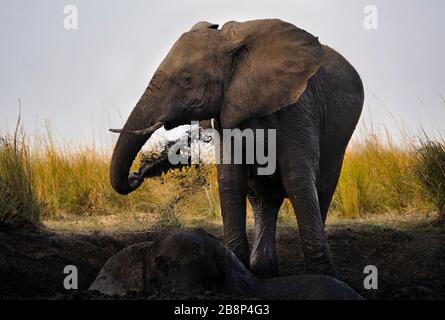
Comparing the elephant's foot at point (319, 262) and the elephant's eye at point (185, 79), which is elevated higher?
the elephant's eye at point (185, 79)

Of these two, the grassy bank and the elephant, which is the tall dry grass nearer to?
the grassy bank

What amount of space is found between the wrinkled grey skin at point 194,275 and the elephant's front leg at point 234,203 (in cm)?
109

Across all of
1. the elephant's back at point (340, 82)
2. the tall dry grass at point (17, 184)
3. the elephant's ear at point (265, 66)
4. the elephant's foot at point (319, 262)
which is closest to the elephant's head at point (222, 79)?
the elephant's ear at point (265, 66)

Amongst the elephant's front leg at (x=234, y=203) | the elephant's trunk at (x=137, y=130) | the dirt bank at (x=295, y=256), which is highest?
the elephant's trunk at (x=137, y=130)

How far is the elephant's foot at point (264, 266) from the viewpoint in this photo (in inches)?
314

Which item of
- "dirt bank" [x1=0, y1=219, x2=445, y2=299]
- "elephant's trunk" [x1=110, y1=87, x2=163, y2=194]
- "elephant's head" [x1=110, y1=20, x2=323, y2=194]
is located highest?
"elephant's head" [x1=110, y1=20, x2=323, y2=194]

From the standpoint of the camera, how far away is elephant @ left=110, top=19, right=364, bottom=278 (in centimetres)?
717

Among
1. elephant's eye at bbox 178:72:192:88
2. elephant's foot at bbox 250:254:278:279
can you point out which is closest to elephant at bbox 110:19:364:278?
elephant's eye at bbox 178:72:192:88

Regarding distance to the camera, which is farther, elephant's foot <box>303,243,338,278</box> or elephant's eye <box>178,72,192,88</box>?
elephant's foot <box>303,243,338,278</box>

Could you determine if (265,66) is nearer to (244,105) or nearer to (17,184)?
(244,105)

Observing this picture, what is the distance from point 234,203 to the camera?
7.36 metres

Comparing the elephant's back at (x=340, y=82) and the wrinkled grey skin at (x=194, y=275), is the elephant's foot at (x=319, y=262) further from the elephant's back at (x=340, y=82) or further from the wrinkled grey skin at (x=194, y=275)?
the elephant's back at (x=340, y=82)

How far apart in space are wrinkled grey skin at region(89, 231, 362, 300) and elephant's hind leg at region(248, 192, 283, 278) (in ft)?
5.51
